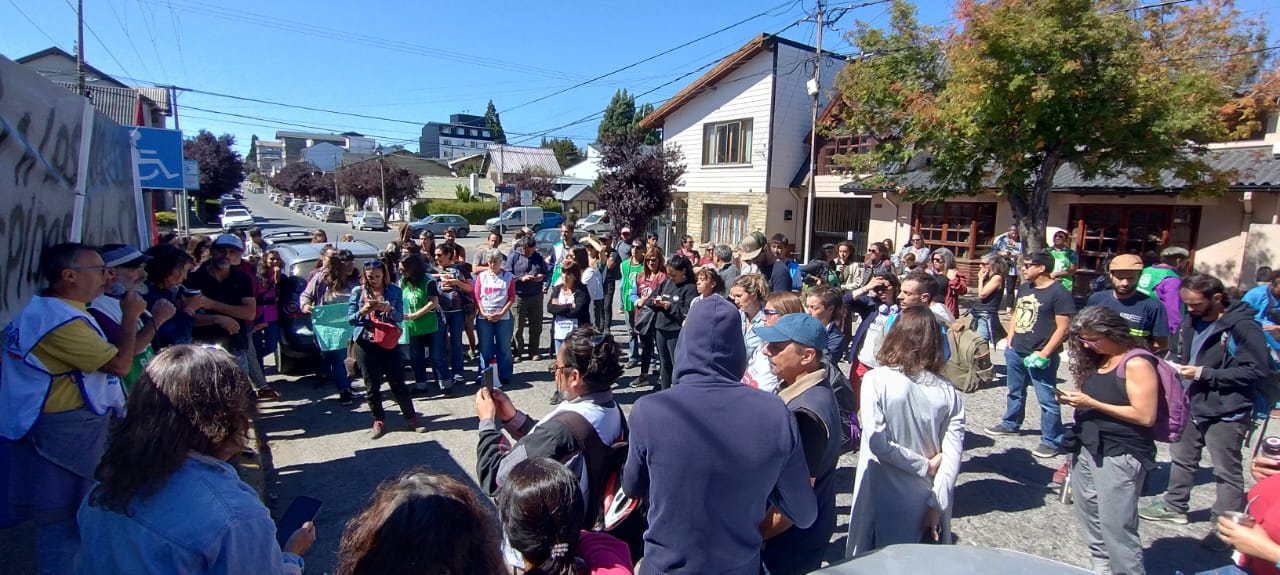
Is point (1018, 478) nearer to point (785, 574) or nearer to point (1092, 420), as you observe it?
point (1092, 420)

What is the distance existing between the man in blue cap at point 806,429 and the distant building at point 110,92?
23.9 meters

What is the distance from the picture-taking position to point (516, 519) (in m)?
1.78

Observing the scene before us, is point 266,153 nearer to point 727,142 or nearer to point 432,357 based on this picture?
point 727,142


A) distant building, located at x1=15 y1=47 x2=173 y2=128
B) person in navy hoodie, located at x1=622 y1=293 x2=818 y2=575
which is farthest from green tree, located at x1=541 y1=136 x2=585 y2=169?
person in navy hoodie, located at x1=622 y1=293 x2=818 y2=575

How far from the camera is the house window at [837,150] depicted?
62.2ft

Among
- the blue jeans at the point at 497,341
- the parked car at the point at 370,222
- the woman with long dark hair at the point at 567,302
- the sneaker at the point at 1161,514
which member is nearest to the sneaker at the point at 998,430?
the sneaker at the point at 1161,514

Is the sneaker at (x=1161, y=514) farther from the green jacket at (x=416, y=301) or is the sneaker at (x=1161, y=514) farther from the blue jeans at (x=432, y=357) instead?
the blue jeans at (x=432, y=357)

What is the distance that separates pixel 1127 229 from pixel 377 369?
1629cm

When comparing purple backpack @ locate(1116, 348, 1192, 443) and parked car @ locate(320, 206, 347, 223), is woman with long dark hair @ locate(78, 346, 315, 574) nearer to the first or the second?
purple backpack @ locate(1116, 348, 1192, 443)

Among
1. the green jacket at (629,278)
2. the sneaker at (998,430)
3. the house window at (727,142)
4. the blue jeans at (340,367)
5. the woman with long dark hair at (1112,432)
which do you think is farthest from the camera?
the house window at (727,142)

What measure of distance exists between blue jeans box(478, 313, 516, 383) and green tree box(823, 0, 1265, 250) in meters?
8.33

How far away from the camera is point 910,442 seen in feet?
9.39

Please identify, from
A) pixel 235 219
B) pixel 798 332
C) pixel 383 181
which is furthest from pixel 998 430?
pixel 383 181

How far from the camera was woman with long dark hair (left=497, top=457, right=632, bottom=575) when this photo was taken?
5.82 feet
